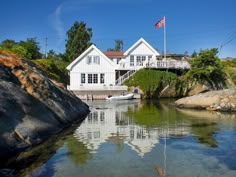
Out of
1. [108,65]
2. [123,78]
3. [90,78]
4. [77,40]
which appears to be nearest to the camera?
[123,78]

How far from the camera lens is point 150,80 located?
4325cm

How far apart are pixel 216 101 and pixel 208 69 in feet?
62.2

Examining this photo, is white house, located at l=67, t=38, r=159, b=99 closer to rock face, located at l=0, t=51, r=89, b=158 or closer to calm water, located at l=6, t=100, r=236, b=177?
rock face, located at l=0, t=51, r=89, b=158

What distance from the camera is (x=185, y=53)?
5306 cm

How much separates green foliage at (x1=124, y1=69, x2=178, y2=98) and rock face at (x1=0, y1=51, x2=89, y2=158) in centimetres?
2549

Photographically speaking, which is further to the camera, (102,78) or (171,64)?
(102,78)

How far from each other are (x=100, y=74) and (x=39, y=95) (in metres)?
32.4

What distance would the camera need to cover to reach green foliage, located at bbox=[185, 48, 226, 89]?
44219 mm

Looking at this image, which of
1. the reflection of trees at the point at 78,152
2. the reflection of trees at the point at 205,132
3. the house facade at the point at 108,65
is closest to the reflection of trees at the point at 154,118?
the reflection of trees at the point at 205,132

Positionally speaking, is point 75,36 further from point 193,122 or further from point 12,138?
point 12,138

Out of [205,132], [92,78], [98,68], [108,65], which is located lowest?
[205,132]

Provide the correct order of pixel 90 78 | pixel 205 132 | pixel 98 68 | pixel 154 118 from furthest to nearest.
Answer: pixel 90 78 < pixel 98 68 < pixel 154 118 < pixel 205 132

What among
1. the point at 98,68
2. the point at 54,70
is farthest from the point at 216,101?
the point at 54,70

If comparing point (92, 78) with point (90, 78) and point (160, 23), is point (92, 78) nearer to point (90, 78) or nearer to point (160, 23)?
point (90, 78)
